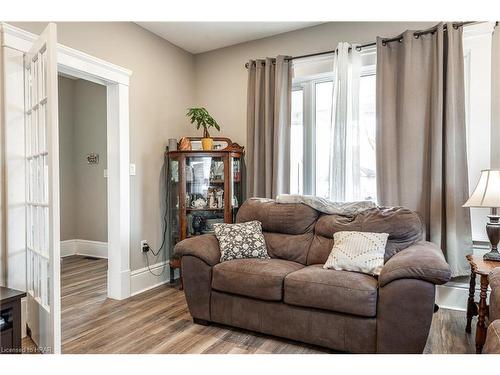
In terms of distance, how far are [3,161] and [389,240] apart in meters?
2.82

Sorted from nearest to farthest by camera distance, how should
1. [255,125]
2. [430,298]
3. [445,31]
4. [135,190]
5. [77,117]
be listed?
[430,298]
[445,31]
[135,190]
[255,125]
[77,117]

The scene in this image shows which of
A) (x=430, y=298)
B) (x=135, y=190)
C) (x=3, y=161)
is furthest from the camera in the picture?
(x=135, y=190)

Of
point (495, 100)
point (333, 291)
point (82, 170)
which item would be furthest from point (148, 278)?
point (495, 100)

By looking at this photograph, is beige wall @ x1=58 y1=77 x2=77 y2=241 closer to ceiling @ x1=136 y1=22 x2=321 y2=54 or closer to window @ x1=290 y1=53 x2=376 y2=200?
ceiling @ x1=136 y1=22 x2=321 y2=54

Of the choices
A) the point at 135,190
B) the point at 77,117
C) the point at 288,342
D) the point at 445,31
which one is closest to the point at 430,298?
the point at 288,342

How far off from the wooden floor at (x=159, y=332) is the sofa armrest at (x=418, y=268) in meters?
0.63

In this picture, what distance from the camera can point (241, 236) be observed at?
2.79 meters

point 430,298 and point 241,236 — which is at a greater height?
point 241,236

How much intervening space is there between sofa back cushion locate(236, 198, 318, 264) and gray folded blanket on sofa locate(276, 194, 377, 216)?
0.14ft

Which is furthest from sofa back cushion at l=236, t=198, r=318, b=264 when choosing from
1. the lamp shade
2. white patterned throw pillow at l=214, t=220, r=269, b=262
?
the lamp shade

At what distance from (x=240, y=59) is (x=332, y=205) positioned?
2078mm

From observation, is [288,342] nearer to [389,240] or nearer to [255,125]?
[389,240]

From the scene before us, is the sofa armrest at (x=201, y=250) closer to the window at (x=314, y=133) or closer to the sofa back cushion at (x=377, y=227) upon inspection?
the sofa back cushion at (x=377, y=227)

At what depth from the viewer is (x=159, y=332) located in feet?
8.13
